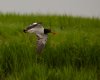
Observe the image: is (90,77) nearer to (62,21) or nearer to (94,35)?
(94,35)

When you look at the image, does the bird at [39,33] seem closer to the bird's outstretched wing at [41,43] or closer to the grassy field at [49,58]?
the bird's outstretched wing at [41,43]

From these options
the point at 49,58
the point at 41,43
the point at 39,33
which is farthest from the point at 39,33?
the point at 49,58

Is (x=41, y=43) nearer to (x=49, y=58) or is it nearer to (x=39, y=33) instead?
(x=39, y=33)

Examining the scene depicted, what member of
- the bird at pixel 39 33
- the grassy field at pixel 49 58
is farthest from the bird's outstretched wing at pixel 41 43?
the grassy field at pixel 49 58

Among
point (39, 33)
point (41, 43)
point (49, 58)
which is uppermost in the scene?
point (39, 33)

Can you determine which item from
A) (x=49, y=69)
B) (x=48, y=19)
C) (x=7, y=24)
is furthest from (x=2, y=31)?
(x=49, y=69)

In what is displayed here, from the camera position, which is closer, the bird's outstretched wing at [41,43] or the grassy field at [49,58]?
the grassy field at [49,58]

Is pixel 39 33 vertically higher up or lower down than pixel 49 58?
higher up

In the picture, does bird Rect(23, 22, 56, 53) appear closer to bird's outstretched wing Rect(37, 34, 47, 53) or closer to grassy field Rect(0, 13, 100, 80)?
bird's outstretched wing Rect(37, 34, 47, 53)

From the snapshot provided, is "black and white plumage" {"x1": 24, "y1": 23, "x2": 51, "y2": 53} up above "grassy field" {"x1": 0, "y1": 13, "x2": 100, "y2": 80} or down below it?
above

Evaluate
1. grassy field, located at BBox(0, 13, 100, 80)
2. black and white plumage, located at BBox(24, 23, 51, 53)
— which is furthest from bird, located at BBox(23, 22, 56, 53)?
grassy field, located at BBox(0, 13, 100, 80)

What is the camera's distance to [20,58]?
746 centimetres

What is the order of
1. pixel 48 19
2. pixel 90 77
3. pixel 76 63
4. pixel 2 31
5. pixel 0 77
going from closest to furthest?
pixel 90 77 → pixel 0 77 → pixel 76 63 → pixel 2 31 → pixel 48 19

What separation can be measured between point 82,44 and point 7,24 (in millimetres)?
2580
